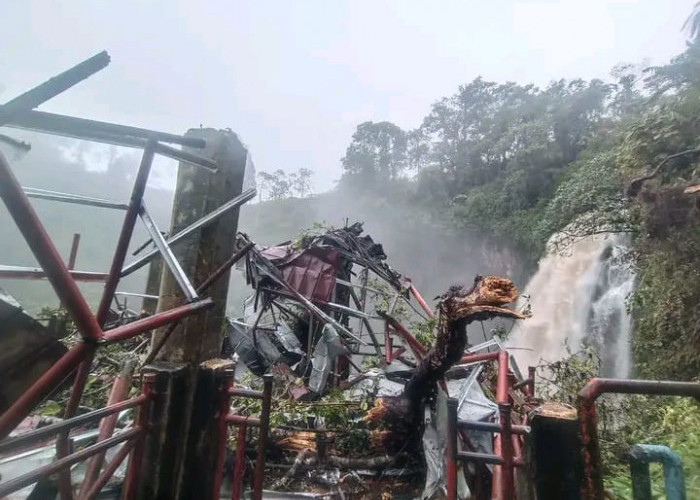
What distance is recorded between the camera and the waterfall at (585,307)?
13.0 m

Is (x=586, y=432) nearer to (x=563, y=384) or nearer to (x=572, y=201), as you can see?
(x=563, y=384)

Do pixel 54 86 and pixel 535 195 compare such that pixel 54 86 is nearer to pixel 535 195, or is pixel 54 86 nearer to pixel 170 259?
pixel 170 259

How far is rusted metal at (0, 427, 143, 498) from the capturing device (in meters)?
1.29

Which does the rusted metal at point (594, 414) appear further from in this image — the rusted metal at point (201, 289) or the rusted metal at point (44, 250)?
the rusted metal at point (201, 289)

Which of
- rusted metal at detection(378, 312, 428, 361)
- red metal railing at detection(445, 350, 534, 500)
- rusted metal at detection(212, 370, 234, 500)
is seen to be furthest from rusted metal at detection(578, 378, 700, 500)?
rusted metal at detection(378, 312, 428, 361)

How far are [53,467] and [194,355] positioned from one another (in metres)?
1.24

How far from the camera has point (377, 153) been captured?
36938mm

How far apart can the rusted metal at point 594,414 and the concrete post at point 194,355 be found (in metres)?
2.10

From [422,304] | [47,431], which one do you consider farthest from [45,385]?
[422,304]

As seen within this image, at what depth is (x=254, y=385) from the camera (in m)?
6.75

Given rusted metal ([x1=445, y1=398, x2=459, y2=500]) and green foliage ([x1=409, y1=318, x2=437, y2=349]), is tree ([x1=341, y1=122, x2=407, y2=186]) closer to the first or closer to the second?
green foliage ([x1=409, y1=318, x2=437, y2=349])

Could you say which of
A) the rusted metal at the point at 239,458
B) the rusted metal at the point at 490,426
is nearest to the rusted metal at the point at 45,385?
the rusted metal at the point at 239,458

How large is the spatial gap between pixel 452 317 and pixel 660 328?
617 cm

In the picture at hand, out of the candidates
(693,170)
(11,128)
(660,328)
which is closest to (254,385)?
(11,128)
